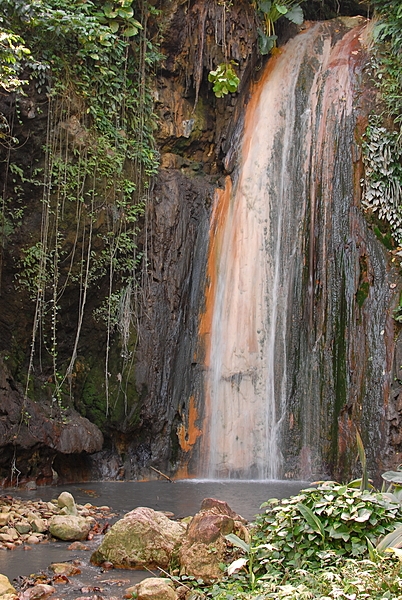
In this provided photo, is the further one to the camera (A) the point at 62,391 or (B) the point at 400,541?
(A) the point at 62,391

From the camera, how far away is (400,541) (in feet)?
11.5

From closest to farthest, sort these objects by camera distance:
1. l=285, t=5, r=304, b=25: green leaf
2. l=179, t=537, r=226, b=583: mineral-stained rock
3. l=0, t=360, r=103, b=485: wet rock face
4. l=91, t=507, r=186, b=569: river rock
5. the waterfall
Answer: l=179, t=537, r=226, b=583: mineral-stained rock, l=91, t=507, r=186, b=569: river rock, l=0, t=360, r=103, b=485: wet rock face, the waterfall, l=285, t=5, r=304, b=25: green leaf

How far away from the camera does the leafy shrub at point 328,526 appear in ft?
12.3

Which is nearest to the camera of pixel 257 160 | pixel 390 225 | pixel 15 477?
pixel 15 477

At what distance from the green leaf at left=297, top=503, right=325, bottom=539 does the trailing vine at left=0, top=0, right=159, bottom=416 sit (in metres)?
5.70

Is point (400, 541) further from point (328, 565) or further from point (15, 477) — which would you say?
point (15, 477)

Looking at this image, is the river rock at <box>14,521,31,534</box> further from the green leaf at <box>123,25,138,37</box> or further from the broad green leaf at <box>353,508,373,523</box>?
the green leaf at <box>123,25,138,37</box>

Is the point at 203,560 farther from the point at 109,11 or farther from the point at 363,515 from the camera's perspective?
the point at 109,11

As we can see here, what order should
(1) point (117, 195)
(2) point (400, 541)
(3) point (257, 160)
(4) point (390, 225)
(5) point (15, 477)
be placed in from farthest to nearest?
1. (3) point (257, 160)
2. (1) point (117, 195)
3. (4) point (390, 225)
4. (5) point (15, 477)
5. (2) point (400, 541)

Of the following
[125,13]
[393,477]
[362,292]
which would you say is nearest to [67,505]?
[393,477]

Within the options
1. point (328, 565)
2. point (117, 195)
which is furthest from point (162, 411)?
point (328, 565)

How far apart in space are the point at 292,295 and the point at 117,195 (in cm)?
324

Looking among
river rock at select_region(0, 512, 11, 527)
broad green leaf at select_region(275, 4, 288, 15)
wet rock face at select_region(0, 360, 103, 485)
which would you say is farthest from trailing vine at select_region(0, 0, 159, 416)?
river rock at select_region(0, 512, 11, 527)

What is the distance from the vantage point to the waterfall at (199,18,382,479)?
937 cm
